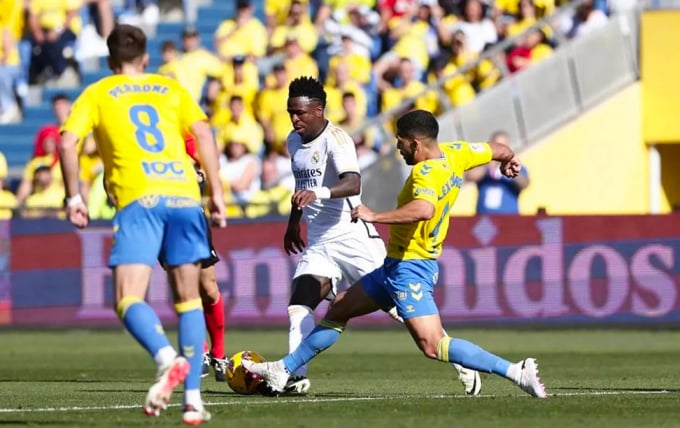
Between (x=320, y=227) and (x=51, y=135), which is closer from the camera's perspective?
(x=320, y=227)

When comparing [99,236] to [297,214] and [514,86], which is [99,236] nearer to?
[514,86]

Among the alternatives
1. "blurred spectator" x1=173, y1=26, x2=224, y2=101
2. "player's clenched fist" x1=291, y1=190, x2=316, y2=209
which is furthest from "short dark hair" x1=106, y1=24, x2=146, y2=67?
"blurred spectator" x1=173, y1=26, x2=224, y2=101

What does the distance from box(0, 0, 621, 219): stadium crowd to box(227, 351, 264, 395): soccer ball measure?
9.34m

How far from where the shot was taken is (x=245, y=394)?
38.8ft

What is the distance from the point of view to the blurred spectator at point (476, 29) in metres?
24.2

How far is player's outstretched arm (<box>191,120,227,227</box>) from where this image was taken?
9117 millimetres

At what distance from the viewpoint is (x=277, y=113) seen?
77.7 feet

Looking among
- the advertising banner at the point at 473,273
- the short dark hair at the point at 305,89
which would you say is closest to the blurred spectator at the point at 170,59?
the advertising banner at the point at 473,273

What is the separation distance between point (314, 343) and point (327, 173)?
1.31 meters

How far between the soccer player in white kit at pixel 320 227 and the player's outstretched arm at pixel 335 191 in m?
0.02

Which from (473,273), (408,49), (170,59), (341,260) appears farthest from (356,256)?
(170,59)

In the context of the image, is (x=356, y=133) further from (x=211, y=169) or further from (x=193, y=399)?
(x=193, y=399)

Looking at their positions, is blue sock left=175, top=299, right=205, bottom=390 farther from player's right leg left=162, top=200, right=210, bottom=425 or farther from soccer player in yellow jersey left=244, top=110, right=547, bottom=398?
soccer player in yellow jersey left=244, top=110, right=547, bottom=398

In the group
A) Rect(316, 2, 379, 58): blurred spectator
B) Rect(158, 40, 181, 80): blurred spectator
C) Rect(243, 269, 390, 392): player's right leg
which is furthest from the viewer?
Rect(158, 40, 181, 80): blurred spectator
